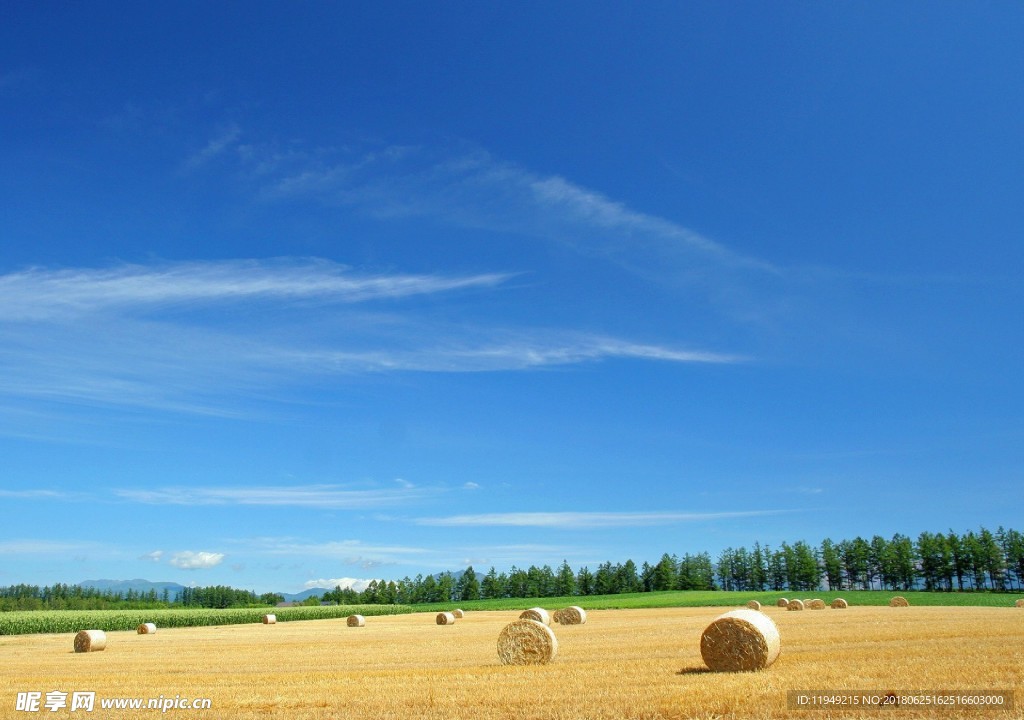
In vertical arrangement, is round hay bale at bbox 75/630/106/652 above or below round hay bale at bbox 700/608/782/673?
below

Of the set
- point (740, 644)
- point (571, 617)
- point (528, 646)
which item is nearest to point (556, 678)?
point (528, 646)

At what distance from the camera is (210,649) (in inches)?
1335

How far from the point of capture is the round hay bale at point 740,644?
18391 millimetres

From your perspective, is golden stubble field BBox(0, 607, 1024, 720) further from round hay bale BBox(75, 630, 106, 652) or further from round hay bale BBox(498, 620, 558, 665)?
round hay bale BBox(75, 630, 106, 652)

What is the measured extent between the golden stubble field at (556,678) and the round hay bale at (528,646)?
0.45 meters

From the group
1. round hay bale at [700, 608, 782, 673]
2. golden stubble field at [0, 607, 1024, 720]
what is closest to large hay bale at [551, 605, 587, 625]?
golden stubble field at [0, 607, 1024, 720]

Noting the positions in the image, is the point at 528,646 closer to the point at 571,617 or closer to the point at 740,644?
the point at 740,644

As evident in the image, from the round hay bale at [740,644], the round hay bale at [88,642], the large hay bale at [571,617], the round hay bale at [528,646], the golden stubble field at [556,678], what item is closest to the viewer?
the golden stubble field at [556,678]

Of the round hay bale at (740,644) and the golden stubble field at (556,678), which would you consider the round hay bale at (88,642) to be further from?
the round hay bale at (740,644)

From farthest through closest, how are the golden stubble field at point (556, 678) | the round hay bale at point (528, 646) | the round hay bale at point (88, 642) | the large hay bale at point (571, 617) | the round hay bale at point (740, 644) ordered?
the large hay bale at point (571, 617) < the round hay bale at point (88, 642) < the round hay bale at point (528, 646) < the round hay bale at point (740, 644) < the golden stubble field at point (556, 678)

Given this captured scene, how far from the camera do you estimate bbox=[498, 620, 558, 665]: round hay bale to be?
2188 cm

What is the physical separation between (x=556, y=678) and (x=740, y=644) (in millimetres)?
4542

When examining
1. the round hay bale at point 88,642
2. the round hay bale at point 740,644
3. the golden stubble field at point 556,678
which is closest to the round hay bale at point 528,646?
the golden stubble field at point 556,678

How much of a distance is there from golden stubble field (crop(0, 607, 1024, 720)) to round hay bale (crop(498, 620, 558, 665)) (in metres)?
0.45
